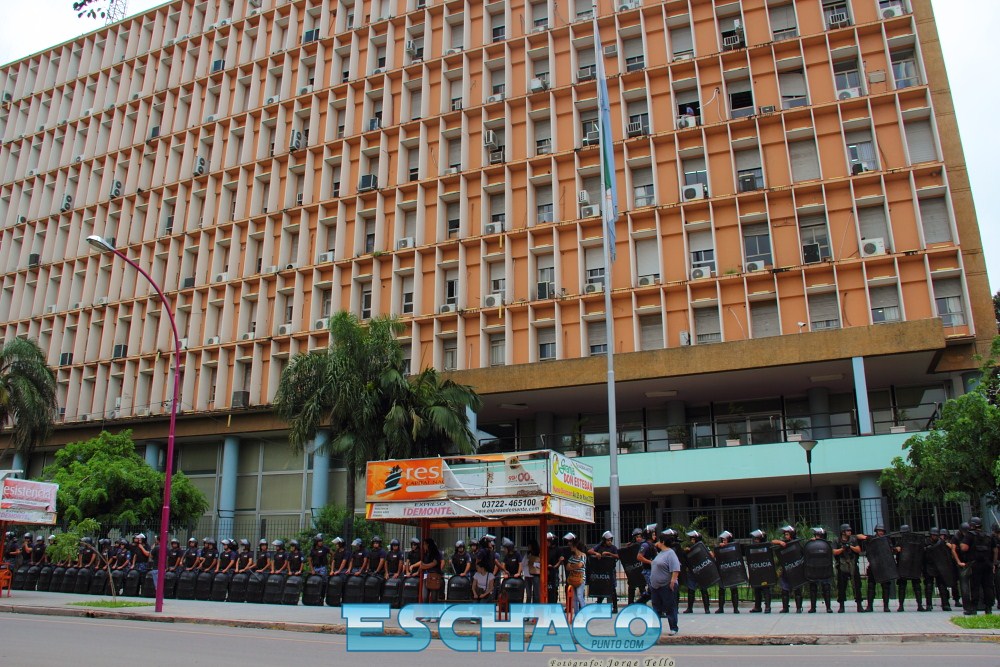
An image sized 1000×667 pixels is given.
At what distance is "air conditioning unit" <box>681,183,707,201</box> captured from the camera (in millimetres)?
32781

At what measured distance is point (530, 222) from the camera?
116ft

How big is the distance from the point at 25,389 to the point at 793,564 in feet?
97.5

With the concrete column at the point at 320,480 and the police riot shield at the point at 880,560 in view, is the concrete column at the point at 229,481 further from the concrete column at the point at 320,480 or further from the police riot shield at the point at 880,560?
the police riot shield at the point at 880,560

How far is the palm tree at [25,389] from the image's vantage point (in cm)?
3275

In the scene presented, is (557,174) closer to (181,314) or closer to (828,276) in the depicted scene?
(828,276)

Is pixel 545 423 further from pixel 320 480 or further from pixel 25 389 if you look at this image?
pixel 25 389

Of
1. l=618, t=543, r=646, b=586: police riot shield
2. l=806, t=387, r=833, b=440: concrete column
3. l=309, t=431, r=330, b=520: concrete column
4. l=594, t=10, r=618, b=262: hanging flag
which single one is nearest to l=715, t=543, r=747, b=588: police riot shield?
l=618, t=543, r=646, b=586: police riot shield

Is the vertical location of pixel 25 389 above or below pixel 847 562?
above

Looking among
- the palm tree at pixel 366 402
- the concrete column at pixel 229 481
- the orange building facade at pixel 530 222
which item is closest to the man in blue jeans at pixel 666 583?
the palm tree at pixel 366 402

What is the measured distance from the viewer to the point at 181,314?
42500 millimetres

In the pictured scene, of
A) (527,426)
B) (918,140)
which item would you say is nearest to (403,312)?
(527,426)

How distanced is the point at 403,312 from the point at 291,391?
10803 millimetres

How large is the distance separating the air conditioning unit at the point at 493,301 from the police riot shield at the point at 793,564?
65.7ft

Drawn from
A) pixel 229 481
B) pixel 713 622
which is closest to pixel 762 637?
pixel 713 622
